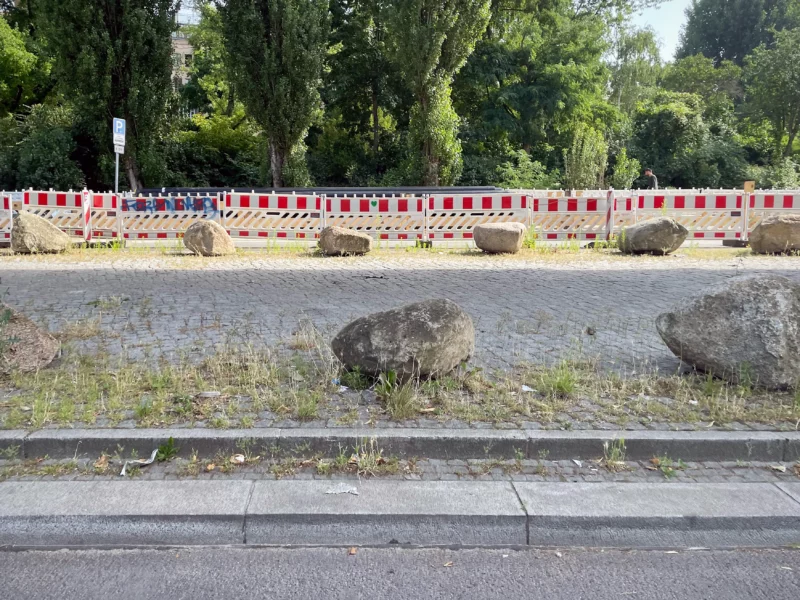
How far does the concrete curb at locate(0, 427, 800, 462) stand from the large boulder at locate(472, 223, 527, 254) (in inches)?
402

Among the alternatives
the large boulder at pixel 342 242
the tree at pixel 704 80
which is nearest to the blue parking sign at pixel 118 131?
the large boulder at pixel 342 242

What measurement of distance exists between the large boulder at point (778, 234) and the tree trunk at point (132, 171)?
63.9ft

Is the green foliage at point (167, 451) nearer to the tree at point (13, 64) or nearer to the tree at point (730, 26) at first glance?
the tree at point (13, 64)

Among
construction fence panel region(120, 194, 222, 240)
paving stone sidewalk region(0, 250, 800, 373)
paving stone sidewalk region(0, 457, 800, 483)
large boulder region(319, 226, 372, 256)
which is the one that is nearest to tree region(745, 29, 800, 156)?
paving stone sidewalk region(0, 250, 800, 373)

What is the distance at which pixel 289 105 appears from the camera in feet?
78.7

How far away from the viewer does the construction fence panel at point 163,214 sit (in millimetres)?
16828

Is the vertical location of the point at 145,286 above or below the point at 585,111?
below

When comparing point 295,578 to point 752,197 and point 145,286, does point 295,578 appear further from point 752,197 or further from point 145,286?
point 752,197

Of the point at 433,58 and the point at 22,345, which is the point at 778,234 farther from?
the point at 433,58

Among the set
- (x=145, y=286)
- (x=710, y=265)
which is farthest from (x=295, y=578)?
(x=710, y=265)

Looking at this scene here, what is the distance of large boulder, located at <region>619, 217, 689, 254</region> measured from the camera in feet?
45.2

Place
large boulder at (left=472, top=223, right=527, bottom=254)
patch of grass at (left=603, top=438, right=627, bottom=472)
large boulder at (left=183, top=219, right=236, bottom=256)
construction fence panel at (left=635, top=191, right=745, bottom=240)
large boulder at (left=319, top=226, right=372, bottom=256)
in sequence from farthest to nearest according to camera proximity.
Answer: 1. construction fence panel at (left=635, top=191, right=745, bottom=240)
2. large boulder at (left=472, top=223, right=527, bottom=254)
3. large boulder at (left=319, top=226, right=372, bottom=256)
4. large boulder at (left=183, top=219, right=236, bottom=256)
5. patch of grass at (left=603, top=438, right=627, bottom=472)

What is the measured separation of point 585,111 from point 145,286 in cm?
2707

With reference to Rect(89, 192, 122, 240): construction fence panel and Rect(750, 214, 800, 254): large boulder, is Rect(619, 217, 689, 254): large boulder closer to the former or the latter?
Rect(750, 214, 800, 254): large boulder
